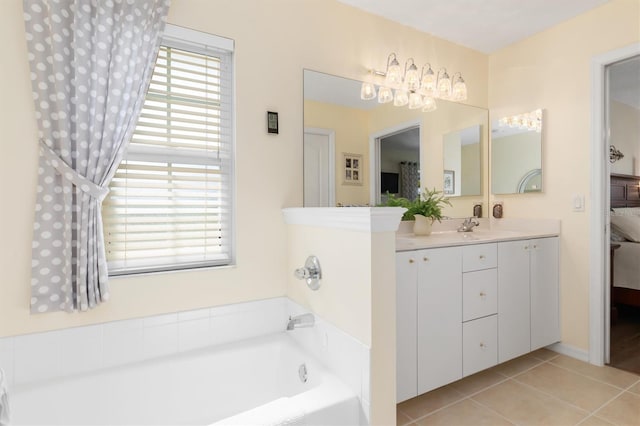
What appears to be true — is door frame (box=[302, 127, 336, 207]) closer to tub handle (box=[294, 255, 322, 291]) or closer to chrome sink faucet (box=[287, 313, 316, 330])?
tub handle (box=[294, 255, 322, 291])

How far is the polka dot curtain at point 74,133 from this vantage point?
4.71ft

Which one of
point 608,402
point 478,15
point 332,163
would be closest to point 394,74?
point 478,15

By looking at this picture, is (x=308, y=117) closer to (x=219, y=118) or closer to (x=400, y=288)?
(x=219, y=118)

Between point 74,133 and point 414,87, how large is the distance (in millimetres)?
2158

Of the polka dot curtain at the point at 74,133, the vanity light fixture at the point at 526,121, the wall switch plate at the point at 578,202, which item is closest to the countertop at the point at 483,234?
the wall switch plate at the point at 578,202

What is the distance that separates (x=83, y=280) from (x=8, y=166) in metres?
0.57

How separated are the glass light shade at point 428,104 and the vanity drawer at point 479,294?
1.28m

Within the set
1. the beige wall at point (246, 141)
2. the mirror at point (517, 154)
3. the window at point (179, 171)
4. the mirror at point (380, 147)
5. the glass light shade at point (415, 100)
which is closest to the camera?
the beige wall at point (246, 141)

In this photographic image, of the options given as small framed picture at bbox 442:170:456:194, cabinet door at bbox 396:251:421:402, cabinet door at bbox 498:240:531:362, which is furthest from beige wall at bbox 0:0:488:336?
cabinet door at bbox 498:240:531:362

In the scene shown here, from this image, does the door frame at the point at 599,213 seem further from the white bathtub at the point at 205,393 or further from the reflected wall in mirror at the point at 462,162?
the white bathtub at the point at 205,393

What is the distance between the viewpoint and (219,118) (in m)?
1.90

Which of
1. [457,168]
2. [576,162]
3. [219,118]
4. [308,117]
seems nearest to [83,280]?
[219,118]

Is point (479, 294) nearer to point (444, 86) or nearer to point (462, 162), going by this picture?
point (462, 162)

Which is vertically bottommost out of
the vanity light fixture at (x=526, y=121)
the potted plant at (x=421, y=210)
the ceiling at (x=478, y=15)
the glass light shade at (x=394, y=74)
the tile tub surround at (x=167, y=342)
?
the tile tub surround at (x=167, y=342)
